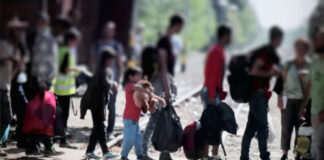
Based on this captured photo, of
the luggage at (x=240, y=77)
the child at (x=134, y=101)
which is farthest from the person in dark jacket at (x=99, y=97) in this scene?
the luggage at (x=240, y=77)

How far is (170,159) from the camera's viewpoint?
900cm

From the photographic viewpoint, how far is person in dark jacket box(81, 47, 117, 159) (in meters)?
8.57

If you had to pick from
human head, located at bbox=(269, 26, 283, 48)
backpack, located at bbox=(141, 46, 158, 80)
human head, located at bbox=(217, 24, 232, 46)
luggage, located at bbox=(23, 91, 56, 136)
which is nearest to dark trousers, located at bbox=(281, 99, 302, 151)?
human head, located at bbox=(269, 26, 283, 48)

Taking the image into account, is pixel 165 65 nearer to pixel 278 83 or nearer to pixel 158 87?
pixel 158 87

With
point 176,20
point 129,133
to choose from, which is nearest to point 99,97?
point 129,133

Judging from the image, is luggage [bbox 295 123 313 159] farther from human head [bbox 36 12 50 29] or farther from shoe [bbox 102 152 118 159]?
human head [bbox 36 12 50 29]

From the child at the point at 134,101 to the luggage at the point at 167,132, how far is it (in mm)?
231

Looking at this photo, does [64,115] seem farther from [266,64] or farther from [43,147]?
[266,64]

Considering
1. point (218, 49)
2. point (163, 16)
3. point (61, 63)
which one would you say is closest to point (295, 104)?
point (218, 49)

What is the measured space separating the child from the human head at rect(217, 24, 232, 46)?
1.15 meters

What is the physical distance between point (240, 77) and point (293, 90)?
0.93m

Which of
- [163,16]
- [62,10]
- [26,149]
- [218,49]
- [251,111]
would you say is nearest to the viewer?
[218,49]

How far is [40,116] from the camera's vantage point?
9086 mm

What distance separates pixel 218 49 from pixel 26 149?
3249mm
